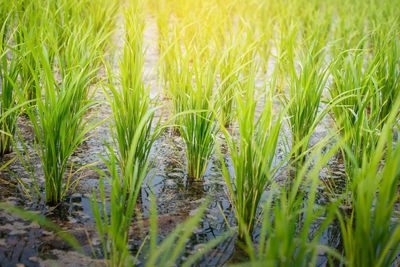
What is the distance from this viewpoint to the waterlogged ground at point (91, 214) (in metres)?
1.26

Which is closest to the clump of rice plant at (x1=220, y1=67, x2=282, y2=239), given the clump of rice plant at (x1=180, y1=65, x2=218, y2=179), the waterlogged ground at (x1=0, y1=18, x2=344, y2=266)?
the waterlogged ground at (x1=0, y1=18, x2=344, y2=266)

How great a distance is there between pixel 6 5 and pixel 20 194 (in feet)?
5.05

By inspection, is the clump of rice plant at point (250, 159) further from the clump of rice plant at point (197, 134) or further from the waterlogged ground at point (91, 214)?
the clump of rice plant at point (197, 134)

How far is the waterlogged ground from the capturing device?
1258 millimetres

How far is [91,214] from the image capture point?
1467 millimetres

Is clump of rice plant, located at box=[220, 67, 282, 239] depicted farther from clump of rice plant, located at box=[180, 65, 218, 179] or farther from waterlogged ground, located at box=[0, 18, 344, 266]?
clump of rice plant, located at box=[180, 65, 218, 179]

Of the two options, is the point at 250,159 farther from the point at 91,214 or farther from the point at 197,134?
the point at 91,214

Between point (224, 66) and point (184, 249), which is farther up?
point (224, 66)

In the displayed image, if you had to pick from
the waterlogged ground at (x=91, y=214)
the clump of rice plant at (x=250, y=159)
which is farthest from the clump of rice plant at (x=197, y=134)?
the clump of rice plant at (x=250, y=159)

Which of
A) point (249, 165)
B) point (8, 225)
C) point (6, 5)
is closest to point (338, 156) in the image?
point (249, 165)

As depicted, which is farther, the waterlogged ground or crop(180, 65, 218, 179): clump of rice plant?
crop(180, 65, 218, 179): clump of rice plant

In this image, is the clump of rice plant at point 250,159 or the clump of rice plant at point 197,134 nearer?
the clump of rice plant at point 250,159

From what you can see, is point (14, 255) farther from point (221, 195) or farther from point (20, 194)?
point (221, 195)

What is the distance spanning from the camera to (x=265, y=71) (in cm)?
328
